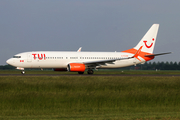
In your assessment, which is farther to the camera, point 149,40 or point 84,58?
point 149,40

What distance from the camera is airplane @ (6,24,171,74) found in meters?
44.2

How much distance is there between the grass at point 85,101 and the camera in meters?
15.2

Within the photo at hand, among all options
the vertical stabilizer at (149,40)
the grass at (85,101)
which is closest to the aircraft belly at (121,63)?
the vertical stabilizer at (149,40)

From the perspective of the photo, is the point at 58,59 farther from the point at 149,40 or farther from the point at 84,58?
the point at 149,40

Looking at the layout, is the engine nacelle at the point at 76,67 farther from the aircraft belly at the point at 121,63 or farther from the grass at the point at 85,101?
the grass at the point at 85,101

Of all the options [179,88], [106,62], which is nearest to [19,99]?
[179,88]

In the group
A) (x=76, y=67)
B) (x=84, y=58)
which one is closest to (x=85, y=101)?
(x=76, y=67)

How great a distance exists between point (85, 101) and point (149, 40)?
122ft

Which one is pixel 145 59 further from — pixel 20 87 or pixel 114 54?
pixel 20 87

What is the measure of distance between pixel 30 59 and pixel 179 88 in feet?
86.8

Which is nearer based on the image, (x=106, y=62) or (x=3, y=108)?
(x=3, y=108)

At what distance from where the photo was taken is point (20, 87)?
2291cm

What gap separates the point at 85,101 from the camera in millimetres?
18672

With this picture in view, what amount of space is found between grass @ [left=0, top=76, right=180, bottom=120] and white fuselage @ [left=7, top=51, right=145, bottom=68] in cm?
2010
